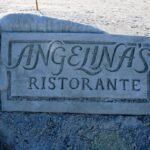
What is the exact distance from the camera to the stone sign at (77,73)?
128 inches

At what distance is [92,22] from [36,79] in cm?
56

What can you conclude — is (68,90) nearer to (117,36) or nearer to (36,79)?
(36,79)

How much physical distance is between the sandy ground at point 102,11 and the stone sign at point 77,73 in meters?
0.16

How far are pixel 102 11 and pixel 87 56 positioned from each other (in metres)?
0.89

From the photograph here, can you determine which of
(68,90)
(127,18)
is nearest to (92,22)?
(127,18)

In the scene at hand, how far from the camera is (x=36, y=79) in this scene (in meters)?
3.27

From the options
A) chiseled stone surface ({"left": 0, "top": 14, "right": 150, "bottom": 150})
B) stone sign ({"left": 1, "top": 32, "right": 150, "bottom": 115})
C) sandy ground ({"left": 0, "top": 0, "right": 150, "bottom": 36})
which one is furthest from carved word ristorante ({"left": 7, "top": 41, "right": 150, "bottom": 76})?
chiseled stone surface ({"left": 0, "top": 14, "right": 150, "bottom": 150})

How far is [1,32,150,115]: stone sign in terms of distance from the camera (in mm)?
3248

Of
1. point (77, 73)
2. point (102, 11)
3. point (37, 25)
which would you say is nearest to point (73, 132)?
point (77, 73)

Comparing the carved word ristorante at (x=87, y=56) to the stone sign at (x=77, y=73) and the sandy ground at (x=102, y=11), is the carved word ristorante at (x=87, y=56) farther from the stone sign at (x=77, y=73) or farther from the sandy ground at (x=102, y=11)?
the sandy ground at (x=102, y=11)

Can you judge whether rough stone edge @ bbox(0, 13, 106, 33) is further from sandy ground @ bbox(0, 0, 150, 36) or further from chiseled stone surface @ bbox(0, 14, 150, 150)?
chiseled stone surface @ bbox(0, 14, 150, 150)

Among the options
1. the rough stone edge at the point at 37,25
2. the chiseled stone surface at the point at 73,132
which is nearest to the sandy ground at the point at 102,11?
the rough stone edge at the point at 37,25

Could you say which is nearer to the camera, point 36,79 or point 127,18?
point 36,79

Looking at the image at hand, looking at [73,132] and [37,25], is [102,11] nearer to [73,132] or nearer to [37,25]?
[37,25]
